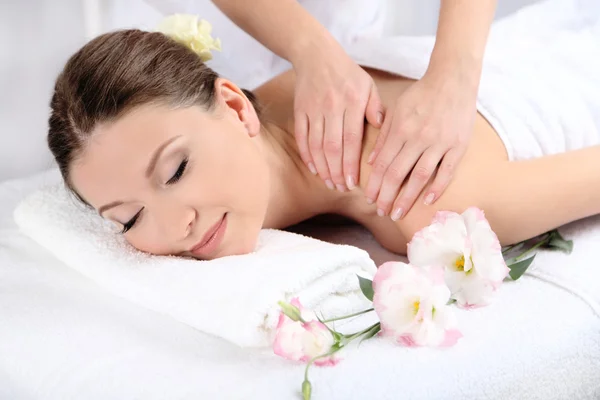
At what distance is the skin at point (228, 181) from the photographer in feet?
3.53

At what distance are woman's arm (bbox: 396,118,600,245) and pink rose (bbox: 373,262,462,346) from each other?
30 centimetres

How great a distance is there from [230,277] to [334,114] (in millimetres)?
352

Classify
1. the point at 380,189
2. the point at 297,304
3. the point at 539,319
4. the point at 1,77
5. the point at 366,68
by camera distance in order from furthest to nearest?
the point at 1,77 < the point at 366,68 < the point at 380,189 < the point at 539,319 < the point at 297,304

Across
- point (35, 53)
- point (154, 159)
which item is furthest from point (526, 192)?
point (35, 53)

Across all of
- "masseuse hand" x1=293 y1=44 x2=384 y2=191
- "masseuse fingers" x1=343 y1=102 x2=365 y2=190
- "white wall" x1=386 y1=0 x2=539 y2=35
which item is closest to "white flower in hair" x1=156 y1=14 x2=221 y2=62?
"masseuse hand" x1=293 y1=44 x2=384 y2=191

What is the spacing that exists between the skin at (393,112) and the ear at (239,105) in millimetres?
72

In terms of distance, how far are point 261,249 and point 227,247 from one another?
5 cm

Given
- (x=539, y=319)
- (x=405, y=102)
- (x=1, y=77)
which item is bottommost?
(x=1, y=77)

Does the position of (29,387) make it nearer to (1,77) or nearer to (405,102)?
(405,102)

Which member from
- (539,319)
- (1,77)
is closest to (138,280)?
(539,319)

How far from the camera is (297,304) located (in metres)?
0.84

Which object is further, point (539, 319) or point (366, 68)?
point (366, 68)

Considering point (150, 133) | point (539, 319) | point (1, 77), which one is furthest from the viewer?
point (1, 77)

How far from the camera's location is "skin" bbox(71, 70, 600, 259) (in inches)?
42.4
